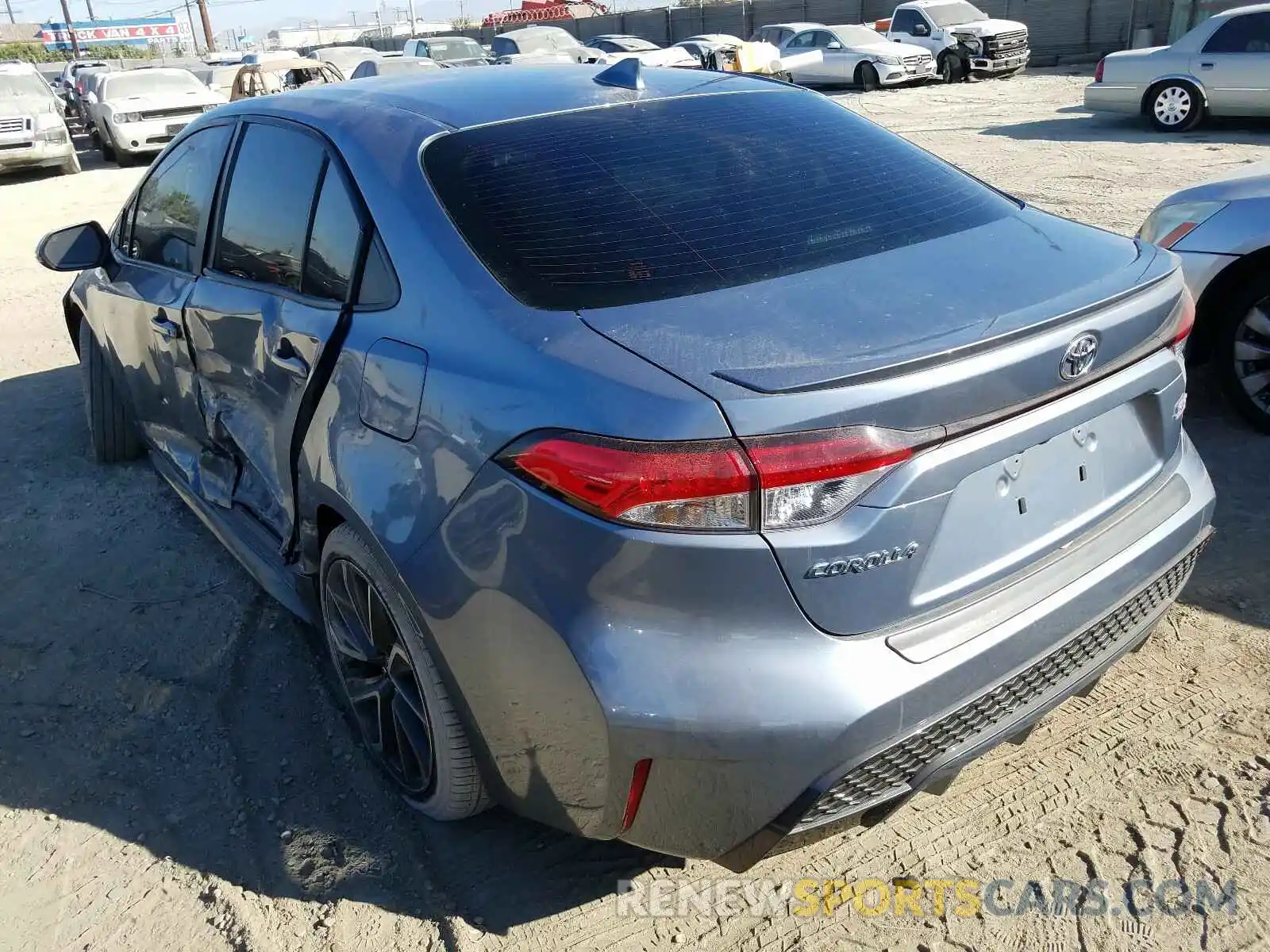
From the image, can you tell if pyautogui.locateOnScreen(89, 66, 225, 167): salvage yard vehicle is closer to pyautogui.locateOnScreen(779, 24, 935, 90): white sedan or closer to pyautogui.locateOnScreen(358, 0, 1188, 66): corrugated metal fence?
pyautogui.locateOnScreen(779, 24, 935, 90): white sedan

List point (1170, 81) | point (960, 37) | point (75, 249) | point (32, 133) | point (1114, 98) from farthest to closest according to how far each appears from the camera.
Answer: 1. point (960, 37)
2. point (32, 133)
3. point (1114, 98)
4. point (1170, 81)
5. point (75, 249)

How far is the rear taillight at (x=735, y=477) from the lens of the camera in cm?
177

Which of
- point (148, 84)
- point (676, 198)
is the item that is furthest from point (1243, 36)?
point (148, 84)

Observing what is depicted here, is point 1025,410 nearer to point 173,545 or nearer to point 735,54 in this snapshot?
point 173,545

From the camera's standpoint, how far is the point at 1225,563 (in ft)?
11.7

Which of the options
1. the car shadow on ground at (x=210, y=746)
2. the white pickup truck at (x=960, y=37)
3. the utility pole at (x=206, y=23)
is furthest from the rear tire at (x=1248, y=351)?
the utility pole at (x=206, y=23)

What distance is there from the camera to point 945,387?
1.85 meters

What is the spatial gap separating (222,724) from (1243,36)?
14494 mm

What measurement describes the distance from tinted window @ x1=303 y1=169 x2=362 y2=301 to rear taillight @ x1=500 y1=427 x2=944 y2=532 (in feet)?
3.43

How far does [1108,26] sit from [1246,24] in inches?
644

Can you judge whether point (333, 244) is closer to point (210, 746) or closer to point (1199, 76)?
point (210, 746)

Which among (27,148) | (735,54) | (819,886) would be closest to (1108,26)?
(735,54)

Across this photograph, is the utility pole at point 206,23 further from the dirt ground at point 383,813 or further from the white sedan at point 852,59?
the dirt ground at point 383,813

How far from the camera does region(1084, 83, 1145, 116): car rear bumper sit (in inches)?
550
